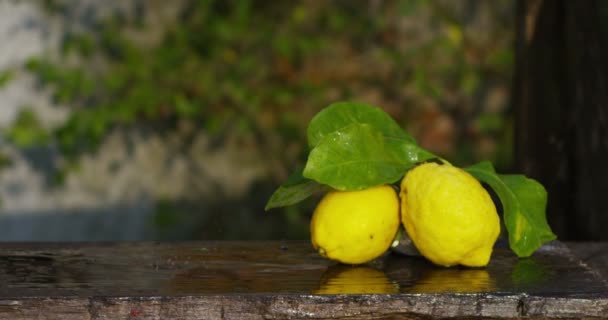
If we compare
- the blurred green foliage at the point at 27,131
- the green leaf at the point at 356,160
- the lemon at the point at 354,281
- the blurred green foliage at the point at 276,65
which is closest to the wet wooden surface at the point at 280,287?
the lemon at the point at 354,281

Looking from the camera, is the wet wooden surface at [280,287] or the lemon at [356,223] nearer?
the wet wooden surface at [280,287]

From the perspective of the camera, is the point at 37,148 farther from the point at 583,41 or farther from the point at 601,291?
the point at 601,291

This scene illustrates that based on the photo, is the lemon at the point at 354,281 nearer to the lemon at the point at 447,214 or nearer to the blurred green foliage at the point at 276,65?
the lemon at the point at 447,214

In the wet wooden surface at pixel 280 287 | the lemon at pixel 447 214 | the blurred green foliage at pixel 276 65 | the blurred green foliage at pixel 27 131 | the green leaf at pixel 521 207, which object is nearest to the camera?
the wet wooden surface at pixel 280 287

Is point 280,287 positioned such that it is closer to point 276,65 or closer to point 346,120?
point 346,120

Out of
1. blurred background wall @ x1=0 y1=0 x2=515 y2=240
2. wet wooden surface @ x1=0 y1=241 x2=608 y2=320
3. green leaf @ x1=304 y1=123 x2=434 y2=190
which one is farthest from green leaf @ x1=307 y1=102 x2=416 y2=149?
blurred background wall @ x1=0 y1=0 x2=515 y2=240

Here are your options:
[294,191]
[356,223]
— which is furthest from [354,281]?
[294,191]
